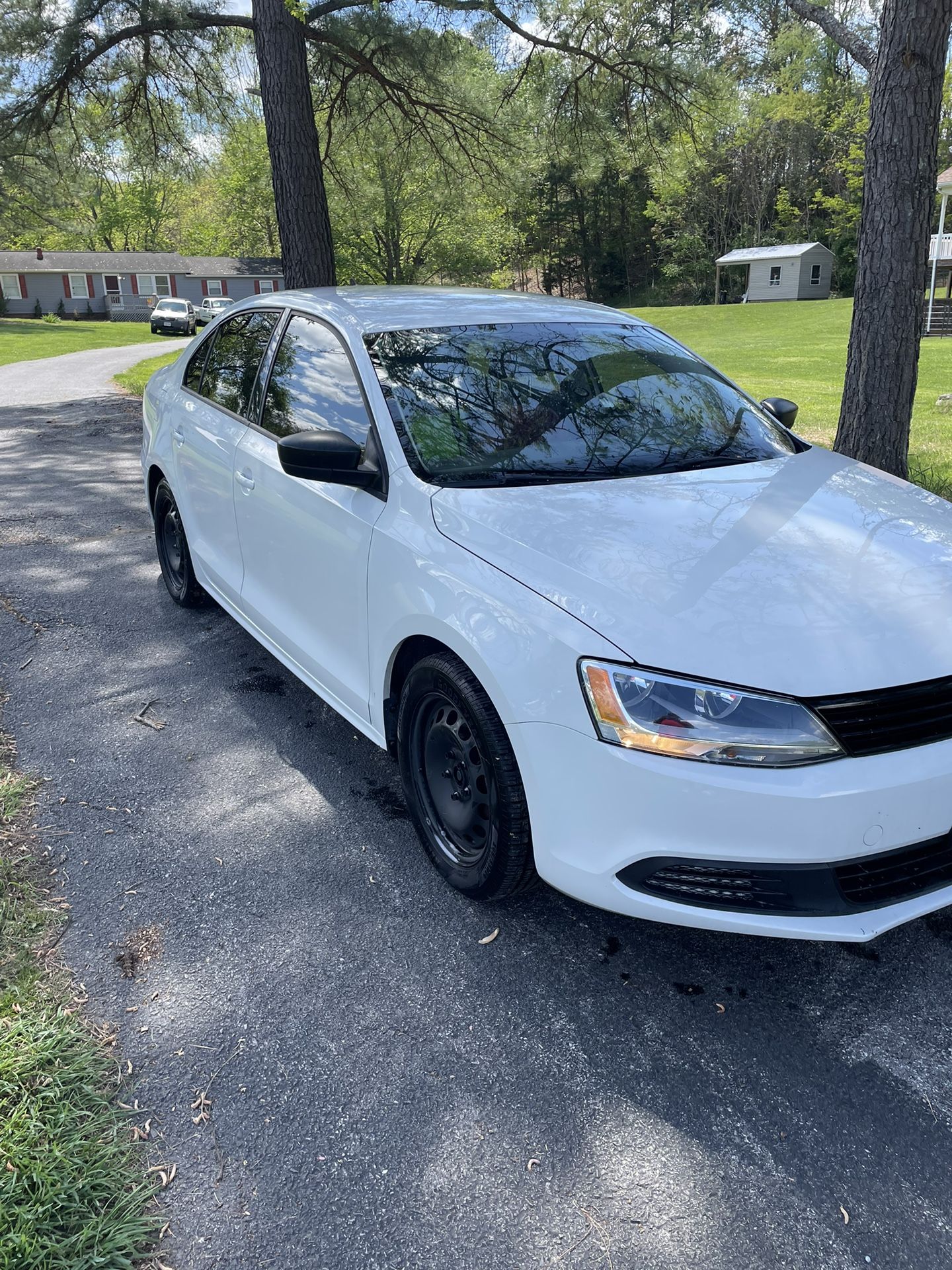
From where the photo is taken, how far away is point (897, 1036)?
2.44 metres

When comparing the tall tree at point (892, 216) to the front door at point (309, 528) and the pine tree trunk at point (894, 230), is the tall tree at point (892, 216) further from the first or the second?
the front door at point (309, 528)

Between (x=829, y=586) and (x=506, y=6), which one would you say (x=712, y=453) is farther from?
(x=506, y=6)

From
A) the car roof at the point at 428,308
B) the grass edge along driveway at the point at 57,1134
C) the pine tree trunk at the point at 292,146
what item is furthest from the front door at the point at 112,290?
the grass edge along driveway at the point at 57,1134

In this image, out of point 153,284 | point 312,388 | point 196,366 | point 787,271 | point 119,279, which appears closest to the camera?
point 312,388

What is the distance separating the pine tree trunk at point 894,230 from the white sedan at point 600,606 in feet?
8.87

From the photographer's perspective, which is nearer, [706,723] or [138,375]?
[706,723]

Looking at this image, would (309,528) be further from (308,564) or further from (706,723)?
(706,723)

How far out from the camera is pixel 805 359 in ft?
79.9

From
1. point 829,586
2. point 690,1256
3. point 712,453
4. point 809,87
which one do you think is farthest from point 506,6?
point 809,87

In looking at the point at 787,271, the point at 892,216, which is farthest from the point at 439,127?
the point at 787,271

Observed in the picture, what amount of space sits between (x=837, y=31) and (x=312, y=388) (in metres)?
5.43

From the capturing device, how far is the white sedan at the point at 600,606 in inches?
88.0

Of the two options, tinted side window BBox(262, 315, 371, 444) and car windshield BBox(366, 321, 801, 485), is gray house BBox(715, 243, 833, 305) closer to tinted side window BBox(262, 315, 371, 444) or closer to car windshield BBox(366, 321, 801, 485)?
car windshield BBox(366, 321, 801, 485)

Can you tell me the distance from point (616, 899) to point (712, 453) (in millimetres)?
1768
